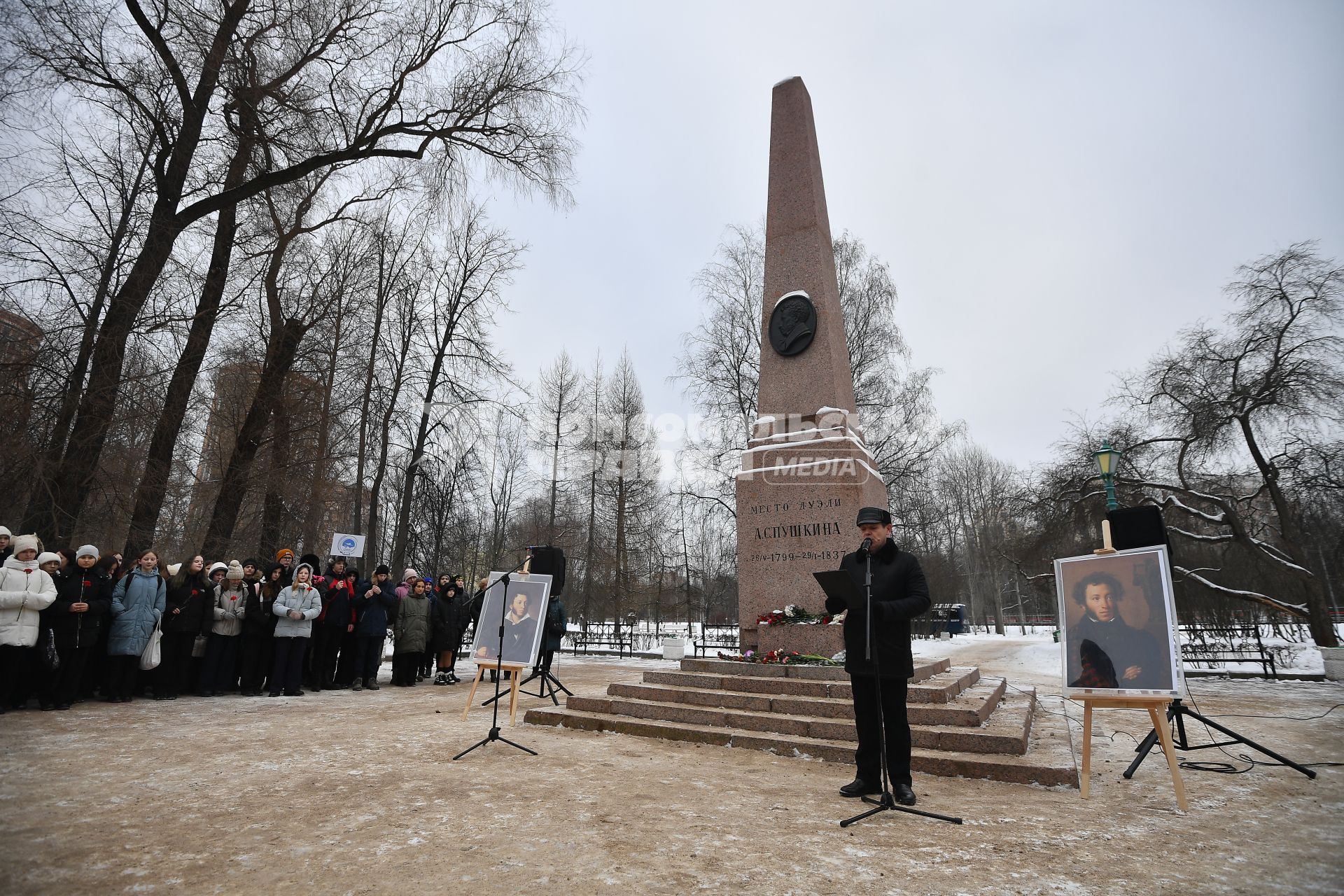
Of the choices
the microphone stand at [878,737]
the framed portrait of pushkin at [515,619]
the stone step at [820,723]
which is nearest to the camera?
the microphone stand at [878,737]

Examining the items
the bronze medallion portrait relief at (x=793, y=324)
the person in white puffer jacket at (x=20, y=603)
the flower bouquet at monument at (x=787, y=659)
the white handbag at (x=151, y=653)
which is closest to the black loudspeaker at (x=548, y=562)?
the flower bouquet at monument at (x=787, y=659)

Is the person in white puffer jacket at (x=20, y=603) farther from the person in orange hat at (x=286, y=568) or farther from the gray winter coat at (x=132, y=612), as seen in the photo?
the person in orange hat at (x=286, y=568)

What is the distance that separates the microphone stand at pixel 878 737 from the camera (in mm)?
3527

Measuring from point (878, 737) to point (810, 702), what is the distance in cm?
193

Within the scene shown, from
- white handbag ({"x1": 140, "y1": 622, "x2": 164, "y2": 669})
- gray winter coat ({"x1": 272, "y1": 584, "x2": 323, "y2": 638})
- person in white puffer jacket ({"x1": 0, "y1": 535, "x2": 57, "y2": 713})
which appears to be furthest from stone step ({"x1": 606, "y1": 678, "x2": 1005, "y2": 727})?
person in white puffer jacket ({"x1": 0, "y1": 535, "x2": 57, "y2": 713})

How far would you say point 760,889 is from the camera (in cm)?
265

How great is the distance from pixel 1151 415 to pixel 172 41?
2006 centimetres

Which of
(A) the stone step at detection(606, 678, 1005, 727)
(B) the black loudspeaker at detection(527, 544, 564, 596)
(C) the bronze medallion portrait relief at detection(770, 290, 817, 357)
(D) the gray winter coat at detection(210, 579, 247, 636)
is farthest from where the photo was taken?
(C) the bronze medallion portrait relief at detection(770, 290, 817, 357)

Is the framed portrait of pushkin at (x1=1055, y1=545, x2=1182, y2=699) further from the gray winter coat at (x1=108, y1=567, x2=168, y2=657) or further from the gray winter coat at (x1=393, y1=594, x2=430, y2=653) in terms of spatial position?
the gray winter coat at (x1=108, y1=567, x2=168, y2=657)

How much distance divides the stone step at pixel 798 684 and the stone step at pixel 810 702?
0.05 metres

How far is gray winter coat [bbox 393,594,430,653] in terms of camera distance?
32.3 feet

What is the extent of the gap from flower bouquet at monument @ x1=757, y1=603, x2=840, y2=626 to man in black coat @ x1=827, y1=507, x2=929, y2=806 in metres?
3.12

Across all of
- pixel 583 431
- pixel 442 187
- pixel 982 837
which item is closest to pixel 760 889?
pixel 982 837

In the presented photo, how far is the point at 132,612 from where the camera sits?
7.06 metres
